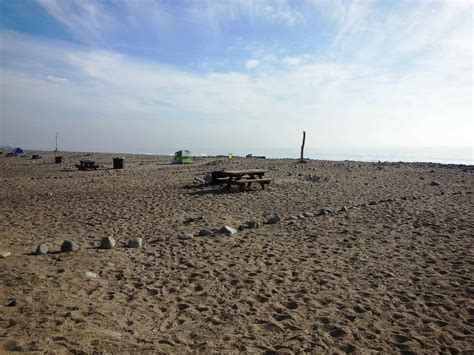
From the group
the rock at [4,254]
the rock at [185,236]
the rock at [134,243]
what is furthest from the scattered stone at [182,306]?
the rock at [4,254]

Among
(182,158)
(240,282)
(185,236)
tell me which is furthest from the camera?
(182,158)

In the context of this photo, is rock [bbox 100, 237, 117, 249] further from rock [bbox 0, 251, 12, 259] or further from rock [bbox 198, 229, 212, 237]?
rock [bbox 198, 229, 212, 237]

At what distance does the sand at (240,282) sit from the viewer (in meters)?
3.48

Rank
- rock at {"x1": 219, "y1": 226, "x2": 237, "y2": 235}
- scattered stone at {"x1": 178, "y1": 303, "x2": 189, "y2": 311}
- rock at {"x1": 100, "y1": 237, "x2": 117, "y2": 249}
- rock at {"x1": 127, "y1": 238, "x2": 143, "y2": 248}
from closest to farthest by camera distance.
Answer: scattered stone at {"x1": 178, "y1": 303, "x2": 189, "y2": 311}, rock at {"x1": 100, "y1": 237, "x2": 117, "y2": 249}, rock at {"x1": 127, "y1": 238, "x2": 143, "y2": 248}, rock at {"x1": 219, "y1": 226, "x2": 237, "y2": 235}

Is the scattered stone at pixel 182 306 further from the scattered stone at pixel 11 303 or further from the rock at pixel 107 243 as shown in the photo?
the rock at pixel 107 243

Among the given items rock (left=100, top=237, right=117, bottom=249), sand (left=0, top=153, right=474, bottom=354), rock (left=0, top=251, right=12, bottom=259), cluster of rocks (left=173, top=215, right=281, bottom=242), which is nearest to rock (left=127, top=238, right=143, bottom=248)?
sand (left=0, top=153, right=474, bottom=354)

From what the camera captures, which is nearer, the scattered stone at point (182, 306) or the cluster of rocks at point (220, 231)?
the scattered stone at point (182, 306)

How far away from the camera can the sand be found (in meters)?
3.48

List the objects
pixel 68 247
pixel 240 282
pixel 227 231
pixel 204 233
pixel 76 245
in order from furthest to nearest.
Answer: pixel 227 231
pixel 204 233
pixel 76 245
pixel 68 247
pixel 240 282

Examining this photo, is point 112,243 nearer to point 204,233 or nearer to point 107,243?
point 107,243

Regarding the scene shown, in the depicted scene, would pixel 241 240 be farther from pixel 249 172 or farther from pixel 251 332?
Answer: pixel 249 172

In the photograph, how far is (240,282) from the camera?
4879 millimetres

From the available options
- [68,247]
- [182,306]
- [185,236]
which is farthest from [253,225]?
[182,306]

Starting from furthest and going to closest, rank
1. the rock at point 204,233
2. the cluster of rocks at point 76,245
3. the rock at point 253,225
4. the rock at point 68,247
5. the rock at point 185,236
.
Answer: the rock at point 253,225 → the rock at point 204,233 → the rock at point 185,236 → the rock at point 68,247 → the cluster of rocks at point 76,245
